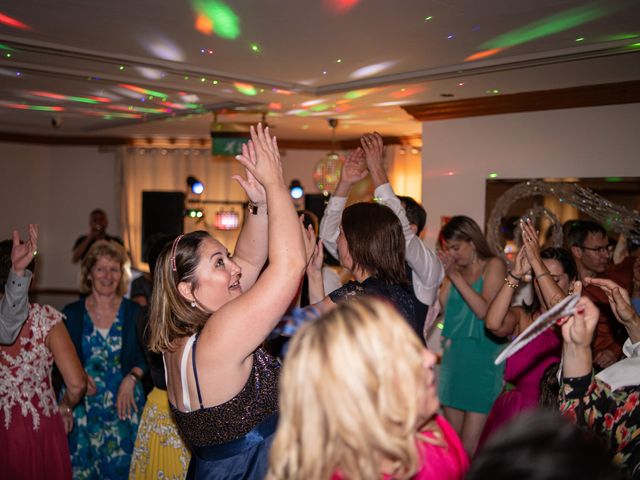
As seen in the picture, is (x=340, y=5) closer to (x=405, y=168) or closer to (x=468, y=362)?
(x=468, y=362)

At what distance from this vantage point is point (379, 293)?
2.22 metres

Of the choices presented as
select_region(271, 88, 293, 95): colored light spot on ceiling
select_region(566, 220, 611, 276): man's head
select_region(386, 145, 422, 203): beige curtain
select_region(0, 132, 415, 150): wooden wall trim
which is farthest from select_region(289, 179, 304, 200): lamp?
select_region(566, 220, 611, 276): man's head

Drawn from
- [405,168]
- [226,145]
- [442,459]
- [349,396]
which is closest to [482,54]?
[226,145]

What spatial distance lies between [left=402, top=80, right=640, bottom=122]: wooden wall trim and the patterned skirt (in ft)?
12.9

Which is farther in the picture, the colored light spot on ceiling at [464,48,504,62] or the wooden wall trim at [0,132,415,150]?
the wooden wall trim at [0,132,415,150]

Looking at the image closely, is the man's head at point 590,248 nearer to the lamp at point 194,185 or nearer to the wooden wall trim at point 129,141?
the wooden wall trim at point 129,141

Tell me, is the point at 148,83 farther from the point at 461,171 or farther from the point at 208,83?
the point at 461,171

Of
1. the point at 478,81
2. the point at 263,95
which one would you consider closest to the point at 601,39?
the point at 478,81

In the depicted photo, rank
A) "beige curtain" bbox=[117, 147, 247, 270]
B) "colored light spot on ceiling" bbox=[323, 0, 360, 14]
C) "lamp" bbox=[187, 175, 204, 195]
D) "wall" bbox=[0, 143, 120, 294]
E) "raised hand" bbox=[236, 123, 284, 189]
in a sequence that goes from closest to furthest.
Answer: "raised hand" bbox=[236, 123, 284, 189] < "colored light spot on ceiling" bbox=[323, 0, 360, 14] < "lamp" bbox=[187, 175, 204, 195] < "beige curtain" bbox=[117, 147, 247, 270] < "wall" bbox=[0, 143, 120, 294]

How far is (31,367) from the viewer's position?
2.75 meters

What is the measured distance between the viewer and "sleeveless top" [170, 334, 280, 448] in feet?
5.34

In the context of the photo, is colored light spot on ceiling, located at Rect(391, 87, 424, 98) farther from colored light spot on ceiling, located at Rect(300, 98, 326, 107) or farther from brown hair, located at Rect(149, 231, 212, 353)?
brown hair, located at Rect(149, 231, 212, 353)

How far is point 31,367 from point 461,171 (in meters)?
4.16

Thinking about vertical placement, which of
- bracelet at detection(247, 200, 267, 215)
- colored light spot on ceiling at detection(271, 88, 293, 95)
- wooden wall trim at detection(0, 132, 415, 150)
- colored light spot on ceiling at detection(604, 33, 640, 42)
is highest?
colored light spot on ceiling at detection(604, 33, 640, 42)
